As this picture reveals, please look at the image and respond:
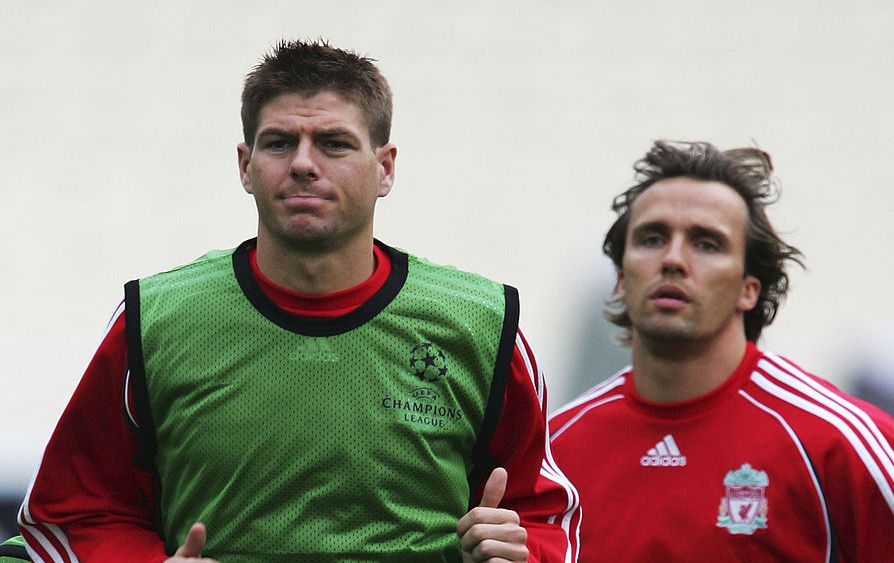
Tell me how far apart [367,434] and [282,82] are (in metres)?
0.79

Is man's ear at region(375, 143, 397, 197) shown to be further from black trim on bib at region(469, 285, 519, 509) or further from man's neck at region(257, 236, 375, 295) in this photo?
black trim on bib at region(469, 285, 519, 509)

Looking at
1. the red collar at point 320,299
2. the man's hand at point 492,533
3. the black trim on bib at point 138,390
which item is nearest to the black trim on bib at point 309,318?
the red collar at point 320,299

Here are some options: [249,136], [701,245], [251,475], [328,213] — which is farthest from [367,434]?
[701,245]

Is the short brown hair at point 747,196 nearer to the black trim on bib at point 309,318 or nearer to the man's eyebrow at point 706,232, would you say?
the man's eyebrow at point 706,232

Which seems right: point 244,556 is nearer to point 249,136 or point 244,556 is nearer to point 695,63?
point 249,136

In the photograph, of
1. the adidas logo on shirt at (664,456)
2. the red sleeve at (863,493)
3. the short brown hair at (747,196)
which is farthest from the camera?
the short brown hair at (747,196)

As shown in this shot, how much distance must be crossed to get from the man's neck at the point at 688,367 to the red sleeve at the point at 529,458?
1338 millimetres

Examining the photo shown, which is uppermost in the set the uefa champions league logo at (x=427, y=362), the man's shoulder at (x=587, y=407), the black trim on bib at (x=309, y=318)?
the black trim on bib at (x=309, y=318)

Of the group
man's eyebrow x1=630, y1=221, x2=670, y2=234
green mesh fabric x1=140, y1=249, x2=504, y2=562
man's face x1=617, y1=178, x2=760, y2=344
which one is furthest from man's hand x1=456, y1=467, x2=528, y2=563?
man's eyebrow x1=630, y1=221, x2=670, y2=234

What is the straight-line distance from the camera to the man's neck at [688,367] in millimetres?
5098

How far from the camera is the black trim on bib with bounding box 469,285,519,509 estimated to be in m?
3.72

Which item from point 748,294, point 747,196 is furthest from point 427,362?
point 747,196

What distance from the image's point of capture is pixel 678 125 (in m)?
11.6

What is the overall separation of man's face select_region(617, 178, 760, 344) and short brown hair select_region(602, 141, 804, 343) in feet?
0.15
